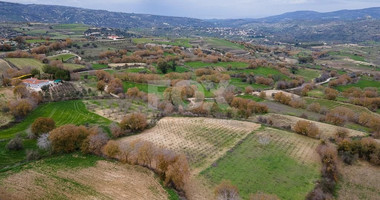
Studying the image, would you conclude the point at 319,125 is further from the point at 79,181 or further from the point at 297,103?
the point at 79,181

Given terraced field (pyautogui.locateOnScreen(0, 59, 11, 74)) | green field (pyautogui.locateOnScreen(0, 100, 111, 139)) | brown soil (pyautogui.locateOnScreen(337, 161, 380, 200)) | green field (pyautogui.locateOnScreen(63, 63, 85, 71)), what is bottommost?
brown soil (pyautogui.locateOnScreen(337, 161, 380, 200))

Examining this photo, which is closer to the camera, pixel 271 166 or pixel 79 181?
pixel 79 181

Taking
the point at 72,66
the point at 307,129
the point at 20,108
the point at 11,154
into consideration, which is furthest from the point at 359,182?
the point at 72,66

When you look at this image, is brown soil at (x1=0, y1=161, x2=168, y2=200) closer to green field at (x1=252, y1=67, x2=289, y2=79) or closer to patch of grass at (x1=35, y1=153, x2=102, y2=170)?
patch of grass at (x1=35, y1=153, x2=102, y2=170)

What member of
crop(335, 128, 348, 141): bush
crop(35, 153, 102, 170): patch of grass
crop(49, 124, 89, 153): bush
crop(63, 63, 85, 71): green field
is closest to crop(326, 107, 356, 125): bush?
crop(335, 128, 348, 141): bush

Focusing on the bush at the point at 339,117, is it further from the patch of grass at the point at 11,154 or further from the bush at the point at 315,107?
the patch of grass at the point at 11,154

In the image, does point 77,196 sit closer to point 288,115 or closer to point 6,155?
point 6,155
